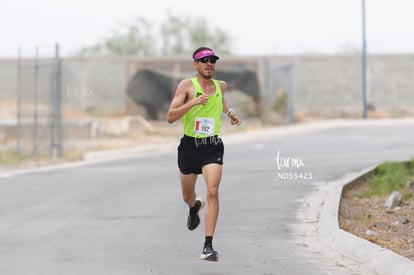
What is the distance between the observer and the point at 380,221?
40.6ft

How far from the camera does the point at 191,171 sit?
10172 mm

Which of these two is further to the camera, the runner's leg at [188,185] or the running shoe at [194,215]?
the running shoe at [194,215]

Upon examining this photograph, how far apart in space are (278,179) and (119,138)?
15268 millimetres

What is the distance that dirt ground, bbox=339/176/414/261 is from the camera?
417 inches

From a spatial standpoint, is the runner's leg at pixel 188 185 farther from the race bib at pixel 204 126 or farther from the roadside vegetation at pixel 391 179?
the roadside vegetation at pixel 391 179

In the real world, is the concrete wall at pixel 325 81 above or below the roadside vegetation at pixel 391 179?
above

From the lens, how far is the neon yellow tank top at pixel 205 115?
383 inches

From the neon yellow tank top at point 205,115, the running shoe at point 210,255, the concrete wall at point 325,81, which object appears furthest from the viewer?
the concrete wall at point 325,81

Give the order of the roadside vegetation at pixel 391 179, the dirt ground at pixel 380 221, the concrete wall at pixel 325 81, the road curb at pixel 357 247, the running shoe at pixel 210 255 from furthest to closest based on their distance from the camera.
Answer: the concrete wall at pixel 325 81 < the roadside vegetation at pixel 391 179 < the dirt ground at pixel 380 221 < the running shoe at pixel 210 255 < the road curb at pixel 357 247

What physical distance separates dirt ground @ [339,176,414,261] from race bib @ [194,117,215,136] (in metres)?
2.11

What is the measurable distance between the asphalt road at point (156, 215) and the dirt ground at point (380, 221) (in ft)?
2.45

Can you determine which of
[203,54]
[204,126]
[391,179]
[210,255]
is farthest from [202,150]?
[391,179]

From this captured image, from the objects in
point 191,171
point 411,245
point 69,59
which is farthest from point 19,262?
point 69,59

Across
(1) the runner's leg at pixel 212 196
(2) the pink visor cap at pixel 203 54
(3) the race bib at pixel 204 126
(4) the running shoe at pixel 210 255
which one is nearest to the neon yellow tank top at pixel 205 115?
(3) the race bib at pixel 204 126
